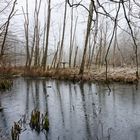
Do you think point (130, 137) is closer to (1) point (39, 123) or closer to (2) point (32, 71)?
(1) point (39, 123)

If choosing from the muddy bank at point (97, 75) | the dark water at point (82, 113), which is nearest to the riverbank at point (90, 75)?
the muddy bank at point (97, 75)

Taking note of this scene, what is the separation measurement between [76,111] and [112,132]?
292 cm

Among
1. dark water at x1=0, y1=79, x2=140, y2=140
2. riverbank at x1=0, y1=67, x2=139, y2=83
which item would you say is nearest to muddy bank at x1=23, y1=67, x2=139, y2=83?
riverbank at x1=0, y1=67, x2=139, y2=83

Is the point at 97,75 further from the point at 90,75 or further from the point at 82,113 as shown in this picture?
the point at 82,113

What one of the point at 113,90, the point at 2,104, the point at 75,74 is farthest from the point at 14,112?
the point at 75,74

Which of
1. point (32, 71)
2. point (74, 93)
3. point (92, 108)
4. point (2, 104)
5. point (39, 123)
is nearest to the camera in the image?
point (39, 123)

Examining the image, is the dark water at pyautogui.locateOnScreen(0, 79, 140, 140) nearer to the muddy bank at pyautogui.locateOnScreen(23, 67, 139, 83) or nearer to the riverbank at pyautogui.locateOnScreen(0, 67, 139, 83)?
the muddy bank at pyautogui.locateOnScreen(23, 67, 139, 83)

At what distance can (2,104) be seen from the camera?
12539 millimetres

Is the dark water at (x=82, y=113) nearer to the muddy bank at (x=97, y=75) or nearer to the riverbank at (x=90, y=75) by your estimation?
the muddy bank at (x=97, y=75)

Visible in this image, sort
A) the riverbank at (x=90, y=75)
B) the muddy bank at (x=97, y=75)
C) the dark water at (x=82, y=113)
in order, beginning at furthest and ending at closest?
the riverbank at (x=90, y=75)
the muddy bank at (x=97, y=75)
the dark water at (x=82, y=113)

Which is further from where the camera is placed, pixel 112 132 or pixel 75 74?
pixel 75 74

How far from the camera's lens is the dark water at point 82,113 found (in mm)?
7913

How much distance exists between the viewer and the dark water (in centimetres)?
791

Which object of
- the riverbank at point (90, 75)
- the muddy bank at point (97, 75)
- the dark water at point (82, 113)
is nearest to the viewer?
the dark water at point (82, 113)
